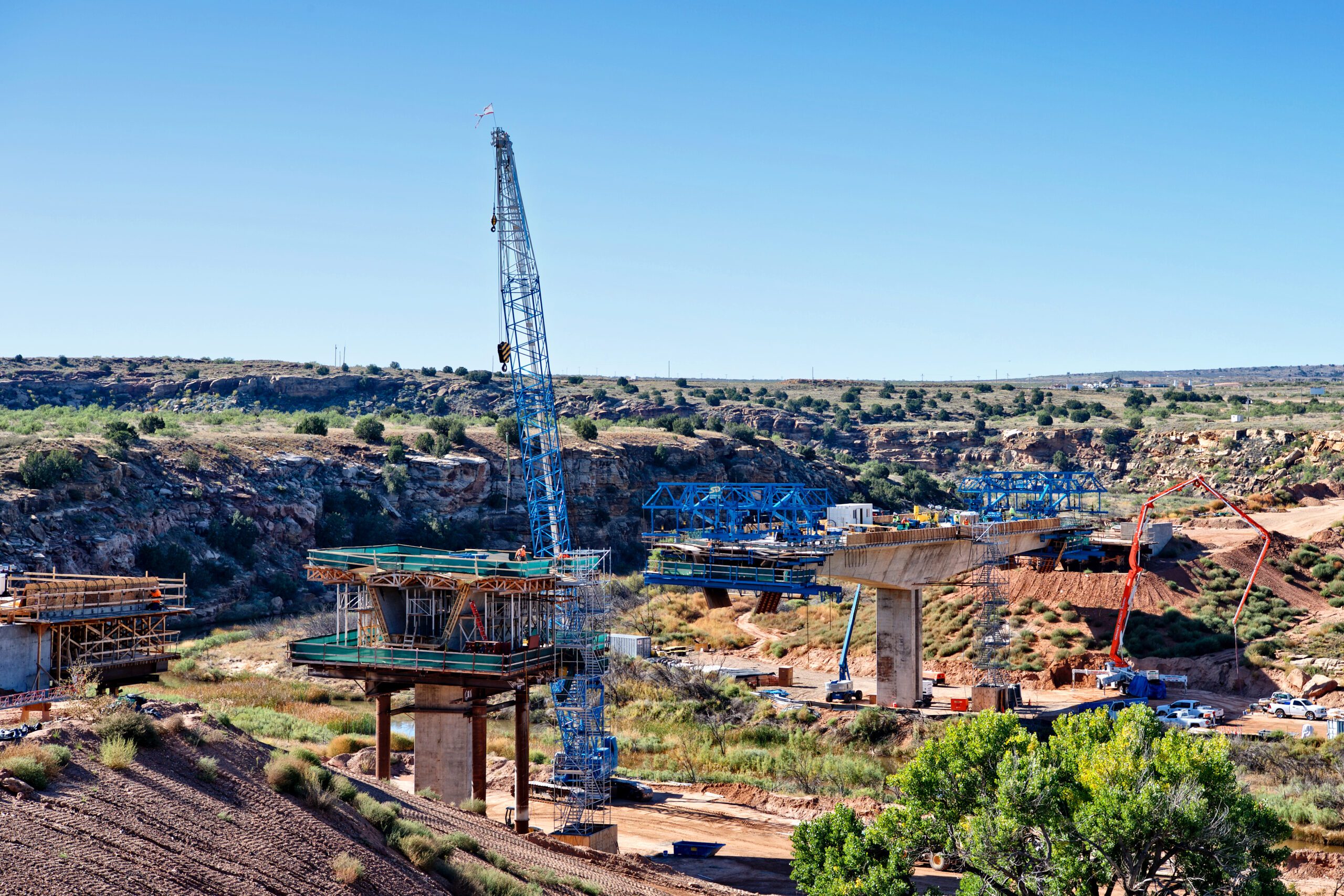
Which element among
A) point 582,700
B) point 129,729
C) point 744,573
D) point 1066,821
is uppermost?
point 129,729

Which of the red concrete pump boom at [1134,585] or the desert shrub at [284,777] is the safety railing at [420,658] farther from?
the red concrete pump boom at [1134,585]

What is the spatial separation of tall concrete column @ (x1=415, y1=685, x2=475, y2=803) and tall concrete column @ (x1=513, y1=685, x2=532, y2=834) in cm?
153

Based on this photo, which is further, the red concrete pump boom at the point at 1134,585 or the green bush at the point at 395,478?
the green bush at the point at 395,478

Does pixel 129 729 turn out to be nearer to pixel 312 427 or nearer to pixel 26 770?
pixel 26 770

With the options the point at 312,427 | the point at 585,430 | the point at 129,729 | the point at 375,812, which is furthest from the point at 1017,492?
the point at 312,427

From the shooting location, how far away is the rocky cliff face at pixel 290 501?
3250 inches

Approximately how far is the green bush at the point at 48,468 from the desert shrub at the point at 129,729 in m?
67.8

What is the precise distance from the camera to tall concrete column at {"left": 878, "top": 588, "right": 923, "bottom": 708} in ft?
182

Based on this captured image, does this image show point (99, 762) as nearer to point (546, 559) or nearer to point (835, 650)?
point (546, 559)

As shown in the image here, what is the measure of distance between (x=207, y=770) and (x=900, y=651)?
126ft

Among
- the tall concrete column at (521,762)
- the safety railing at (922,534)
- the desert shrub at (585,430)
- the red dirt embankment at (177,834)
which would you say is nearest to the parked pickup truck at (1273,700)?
the safety railing at (922,534)

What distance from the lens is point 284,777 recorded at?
76.4ft

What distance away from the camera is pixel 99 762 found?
21.1 m

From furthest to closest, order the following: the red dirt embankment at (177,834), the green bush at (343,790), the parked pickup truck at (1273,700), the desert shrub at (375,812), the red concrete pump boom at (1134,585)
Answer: the red concrete pump boom at (1134,585)
the parked pickup truck at (1273,700)
the green bush at (343,790)
the desert shrub at (375,812)
the red dirt embankment at (177,834)
